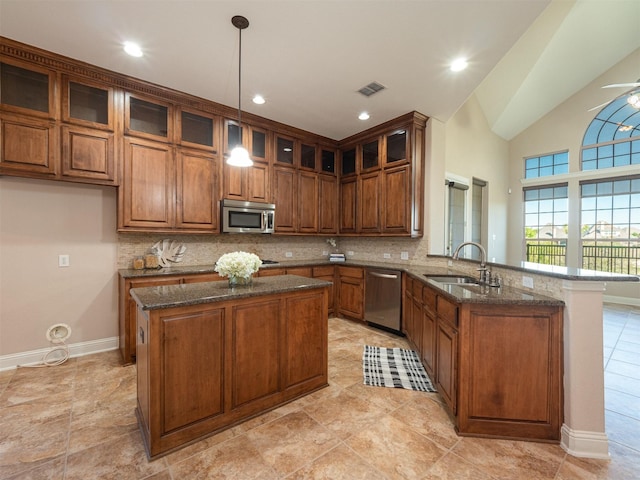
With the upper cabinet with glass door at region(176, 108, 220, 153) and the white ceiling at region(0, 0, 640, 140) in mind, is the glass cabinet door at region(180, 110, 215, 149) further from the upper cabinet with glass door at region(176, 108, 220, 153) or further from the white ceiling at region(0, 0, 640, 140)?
the white ceiling at region(0, 0, 640, 140)

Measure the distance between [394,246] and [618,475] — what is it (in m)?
3.25

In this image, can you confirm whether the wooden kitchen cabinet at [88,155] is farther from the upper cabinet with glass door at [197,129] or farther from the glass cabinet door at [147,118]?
the upper cabinet with glass door at [197,129]

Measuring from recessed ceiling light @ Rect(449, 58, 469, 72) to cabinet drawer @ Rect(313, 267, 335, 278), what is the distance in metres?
3.04

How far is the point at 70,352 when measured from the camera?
9.75 ft

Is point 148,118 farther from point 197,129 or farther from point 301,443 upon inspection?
point 301,443

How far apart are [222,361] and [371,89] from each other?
Result: 10.6 feet

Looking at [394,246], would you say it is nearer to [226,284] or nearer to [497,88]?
[226,284]

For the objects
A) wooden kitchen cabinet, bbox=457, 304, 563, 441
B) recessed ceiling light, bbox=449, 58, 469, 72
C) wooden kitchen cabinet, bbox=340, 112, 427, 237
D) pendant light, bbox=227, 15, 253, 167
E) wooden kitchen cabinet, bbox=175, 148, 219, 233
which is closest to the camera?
wooden kitchen cabinet, bbox=457, 304, 563, 441

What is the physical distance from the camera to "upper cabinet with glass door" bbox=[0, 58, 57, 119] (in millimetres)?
2512

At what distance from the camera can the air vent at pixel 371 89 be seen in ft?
10.3

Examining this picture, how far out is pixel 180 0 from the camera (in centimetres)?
200

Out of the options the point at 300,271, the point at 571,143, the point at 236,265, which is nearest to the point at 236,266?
the point at 236,265

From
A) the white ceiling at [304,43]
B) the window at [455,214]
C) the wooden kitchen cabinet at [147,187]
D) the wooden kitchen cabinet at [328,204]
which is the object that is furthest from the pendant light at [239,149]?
the window at [455,214]

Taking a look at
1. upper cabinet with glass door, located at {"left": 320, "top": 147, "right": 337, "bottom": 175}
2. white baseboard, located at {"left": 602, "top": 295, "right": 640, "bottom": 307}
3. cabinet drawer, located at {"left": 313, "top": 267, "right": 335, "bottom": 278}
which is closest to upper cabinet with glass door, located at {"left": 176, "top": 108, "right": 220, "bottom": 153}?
upper cabinet with glass door, located at {"left": 320, "top": 147, "right": 337, "bottom": 175}
